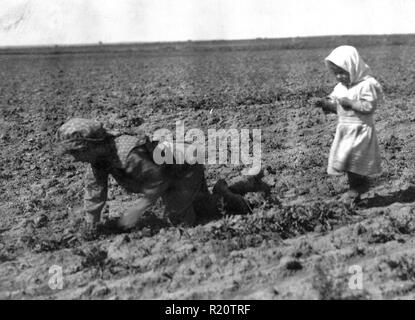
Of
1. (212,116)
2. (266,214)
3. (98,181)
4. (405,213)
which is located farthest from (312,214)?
(212,116)

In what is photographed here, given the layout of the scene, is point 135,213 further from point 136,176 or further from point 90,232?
point 90,232

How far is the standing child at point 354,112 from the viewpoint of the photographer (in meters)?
4.45

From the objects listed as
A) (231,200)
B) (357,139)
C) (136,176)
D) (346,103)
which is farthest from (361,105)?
(136,176)

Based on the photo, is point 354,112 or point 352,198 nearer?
point 354,112

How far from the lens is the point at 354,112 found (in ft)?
15.1

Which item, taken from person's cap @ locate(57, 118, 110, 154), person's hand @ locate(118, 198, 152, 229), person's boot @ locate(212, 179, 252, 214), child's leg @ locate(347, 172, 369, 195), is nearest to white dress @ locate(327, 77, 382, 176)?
child's leg @ locate(347, 172, 369, 195)

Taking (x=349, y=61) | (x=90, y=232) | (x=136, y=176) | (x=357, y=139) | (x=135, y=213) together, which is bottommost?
(x=90, y=232)

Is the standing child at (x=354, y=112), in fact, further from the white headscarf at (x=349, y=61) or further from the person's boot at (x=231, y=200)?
the person's boot at (x=231, y=200)

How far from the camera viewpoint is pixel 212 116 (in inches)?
366

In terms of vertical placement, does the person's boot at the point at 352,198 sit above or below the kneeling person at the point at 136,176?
below

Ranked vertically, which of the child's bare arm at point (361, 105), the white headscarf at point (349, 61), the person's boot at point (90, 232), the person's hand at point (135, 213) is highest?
the white headscarf at point (349, 61)

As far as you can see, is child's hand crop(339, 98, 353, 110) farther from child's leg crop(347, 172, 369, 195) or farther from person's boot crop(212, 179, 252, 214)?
person's boot crop(212, 179, 252, 214)

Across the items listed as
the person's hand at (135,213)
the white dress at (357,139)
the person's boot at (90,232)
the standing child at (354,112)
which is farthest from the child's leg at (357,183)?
the person's boot at (90,232)

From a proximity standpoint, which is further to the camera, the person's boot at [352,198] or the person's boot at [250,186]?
the person's boot at [250,186]
